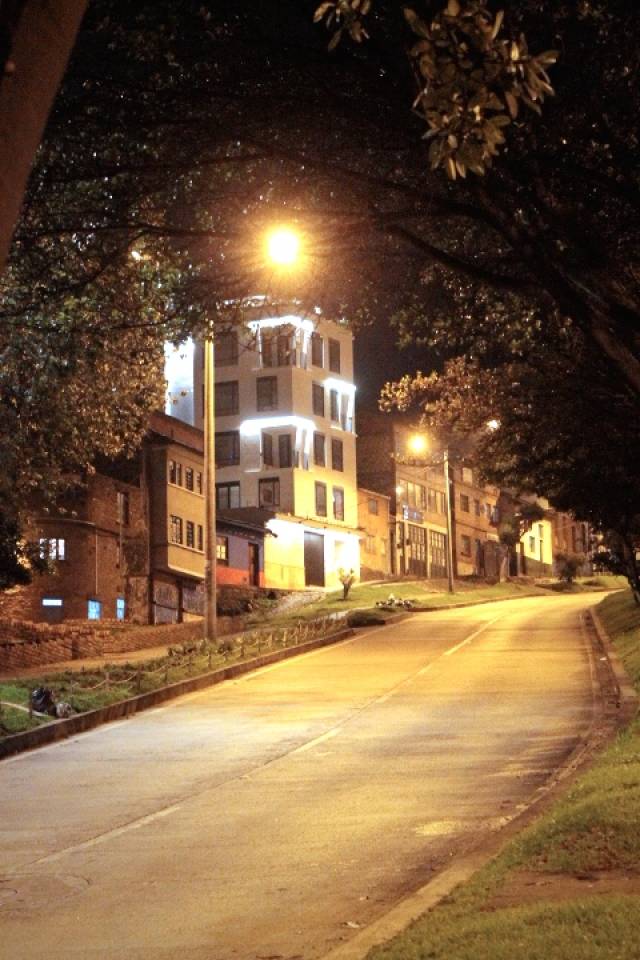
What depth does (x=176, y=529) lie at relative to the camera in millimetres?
53406

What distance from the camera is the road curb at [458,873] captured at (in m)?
6.71

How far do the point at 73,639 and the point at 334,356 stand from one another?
41730mm

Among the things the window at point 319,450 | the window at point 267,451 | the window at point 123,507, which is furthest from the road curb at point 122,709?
the window at point 319,450

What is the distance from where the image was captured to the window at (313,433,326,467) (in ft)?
240

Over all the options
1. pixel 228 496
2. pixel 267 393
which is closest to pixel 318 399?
pixel 267 393

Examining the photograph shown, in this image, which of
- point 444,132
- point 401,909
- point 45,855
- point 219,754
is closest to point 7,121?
point 444,132

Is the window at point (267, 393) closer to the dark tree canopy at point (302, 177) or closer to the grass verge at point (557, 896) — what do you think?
the dark tree canopy at point (302, 177)

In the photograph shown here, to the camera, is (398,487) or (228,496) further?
(398,487)

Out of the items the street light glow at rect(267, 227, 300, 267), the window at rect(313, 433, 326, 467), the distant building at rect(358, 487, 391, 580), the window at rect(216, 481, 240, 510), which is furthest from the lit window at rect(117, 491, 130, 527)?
the street light glow at rect(267, 227, 300, 267)

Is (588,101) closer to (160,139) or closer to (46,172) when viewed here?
(160,139)

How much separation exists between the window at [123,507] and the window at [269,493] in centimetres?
2172

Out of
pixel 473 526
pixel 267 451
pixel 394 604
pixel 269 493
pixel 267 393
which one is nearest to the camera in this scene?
pixel 394 604

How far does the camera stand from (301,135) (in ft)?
40.3

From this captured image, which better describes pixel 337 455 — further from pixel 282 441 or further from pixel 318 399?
pixel 282 441
